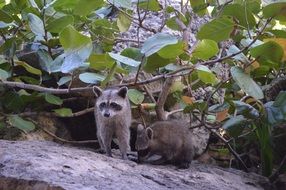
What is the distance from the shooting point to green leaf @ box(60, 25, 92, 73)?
3.40m

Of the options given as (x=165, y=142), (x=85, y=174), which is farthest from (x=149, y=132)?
(x=85, y=174)

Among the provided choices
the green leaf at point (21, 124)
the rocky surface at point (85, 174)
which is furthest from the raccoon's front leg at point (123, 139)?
the green leaf at point (21, 124)

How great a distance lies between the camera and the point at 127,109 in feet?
14.7

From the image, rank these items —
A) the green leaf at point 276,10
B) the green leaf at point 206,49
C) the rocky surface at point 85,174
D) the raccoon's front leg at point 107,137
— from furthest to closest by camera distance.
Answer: the raccoon's front leg at point 107,137 → the green leaf at point 206,49 → the green leaf at point 276,10 → the rocky surface at point 85,174

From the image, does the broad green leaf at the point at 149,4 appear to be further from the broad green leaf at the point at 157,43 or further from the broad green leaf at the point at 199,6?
the broad green leaf at the point at 157,43

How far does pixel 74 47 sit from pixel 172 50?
2.08ft

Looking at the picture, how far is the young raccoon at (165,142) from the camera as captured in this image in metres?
4.36

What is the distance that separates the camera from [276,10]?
3.22m

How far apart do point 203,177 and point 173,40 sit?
1.06 meters

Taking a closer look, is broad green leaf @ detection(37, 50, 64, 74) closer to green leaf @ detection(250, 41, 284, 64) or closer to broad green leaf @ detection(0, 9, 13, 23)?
broad green leaf @ detection(0, 9, 13, 23)

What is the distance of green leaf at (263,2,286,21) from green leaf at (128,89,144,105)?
146 centimetres

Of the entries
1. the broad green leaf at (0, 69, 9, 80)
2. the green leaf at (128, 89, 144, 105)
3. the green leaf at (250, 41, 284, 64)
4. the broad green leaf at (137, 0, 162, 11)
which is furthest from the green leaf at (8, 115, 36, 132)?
the green leaf at (250, 41, 284, 64)

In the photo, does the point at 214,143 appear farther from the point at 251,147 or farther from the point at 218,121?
the point at 218,121

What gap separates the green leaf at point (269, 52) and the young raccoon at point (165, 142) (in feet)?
3.73
